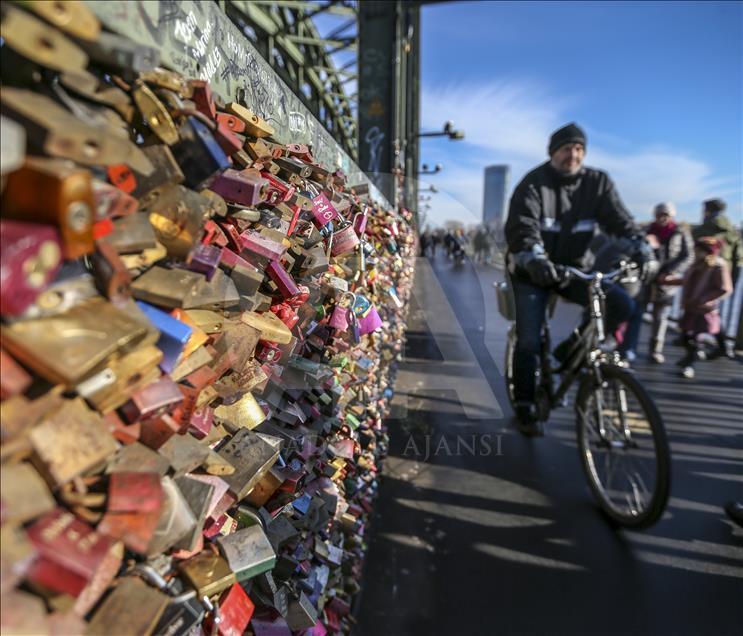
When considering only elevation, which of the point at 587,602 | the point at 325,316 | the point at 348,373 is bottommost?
the point at 587,602

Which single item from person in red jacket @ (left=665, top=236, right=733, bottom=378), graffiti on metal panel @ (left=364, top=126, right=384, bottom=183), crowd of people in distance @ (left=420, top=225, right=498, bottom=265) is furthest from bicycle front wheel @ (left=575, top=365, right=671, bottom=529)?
graffiti on metal panel @ (left=364, top=126, right=384, bottom=183)

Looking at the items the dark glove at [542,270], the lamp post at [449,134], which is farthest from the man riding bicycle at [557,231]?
the lamp post at [449,134]

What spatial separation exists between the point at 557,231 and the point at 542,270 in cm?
69

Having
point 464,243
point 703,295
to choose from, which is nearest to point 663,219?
point 703,295

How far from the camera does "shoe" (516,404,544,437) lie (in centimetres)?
318

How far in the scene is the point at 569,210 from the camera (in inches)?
125

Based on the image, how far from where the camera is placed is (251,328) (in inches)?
34.2

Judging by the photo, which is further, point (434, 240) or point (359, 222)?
point (434, 240)

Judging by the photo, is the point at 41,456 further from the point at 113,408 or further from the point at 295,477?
the point at 295,477

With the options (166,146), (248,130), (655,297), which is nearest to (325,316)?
(248,130)

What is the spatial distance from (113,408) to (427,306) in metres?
6.19

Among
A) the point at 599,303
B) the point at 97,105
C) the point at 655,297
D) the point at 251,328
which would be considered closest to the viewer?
the point at 97,105

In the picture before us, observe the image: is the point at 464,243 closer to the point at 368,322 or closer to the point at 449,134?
the point at 368,322

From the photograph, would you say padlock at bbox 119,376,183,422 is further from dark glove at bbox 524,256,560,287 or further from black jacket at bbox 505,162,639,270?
black jacket at bbox 505,162,639,270
